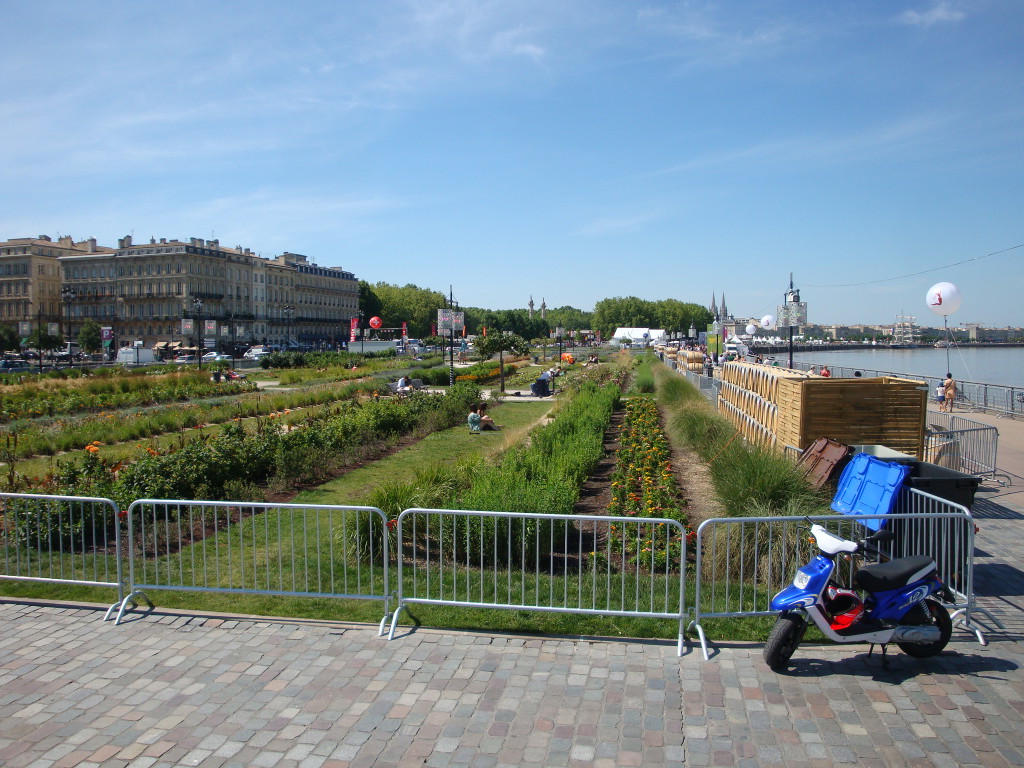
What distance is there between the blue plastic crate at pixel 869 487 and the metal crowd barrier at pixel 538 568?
5.83ft

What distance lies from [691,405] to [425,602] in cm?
1263

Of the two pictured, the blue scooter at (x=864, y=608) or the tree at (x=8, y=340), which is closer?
the blue scooter at (x=864, y=608)

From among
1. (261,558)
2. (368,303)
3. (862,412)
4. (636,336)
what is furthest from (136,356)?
(636,336)

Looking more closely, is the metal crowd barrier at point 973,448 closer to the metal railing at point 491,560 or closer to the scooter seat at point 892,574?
the metal railing at point 491,560

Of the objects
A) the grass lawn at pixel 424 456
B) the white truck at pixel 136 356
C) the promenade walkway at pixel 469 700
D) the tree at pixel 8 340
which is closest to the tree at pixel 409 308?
the tree at pixel 8 340

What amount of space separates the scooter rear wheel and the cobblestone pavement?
83 mm

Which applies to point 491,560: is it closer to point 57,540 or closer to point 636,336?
point 57,540

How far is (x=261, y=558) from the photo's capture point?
771cm

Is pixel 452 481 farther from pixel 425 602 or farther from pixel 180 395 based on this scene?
pixel 180 395

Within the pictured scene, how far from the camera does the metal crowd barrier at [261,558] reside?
612cm

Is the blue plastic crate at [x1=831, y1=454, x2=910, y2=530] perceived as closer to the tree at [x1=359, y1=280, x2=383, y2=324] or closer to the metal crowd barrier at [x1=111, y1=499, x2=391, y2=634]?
the metal crowd barrier at [x1=111, y1=499, x2=391, y2=634]

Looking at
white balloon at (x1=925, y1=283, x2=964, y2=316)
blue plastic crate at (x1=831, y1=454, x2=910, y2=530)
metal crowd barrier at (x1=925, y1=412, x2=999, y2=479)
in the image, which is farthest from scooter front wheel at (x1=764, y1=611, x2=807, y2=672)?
white balloon at (x1=925, y1=283, x2=964, y2=316)

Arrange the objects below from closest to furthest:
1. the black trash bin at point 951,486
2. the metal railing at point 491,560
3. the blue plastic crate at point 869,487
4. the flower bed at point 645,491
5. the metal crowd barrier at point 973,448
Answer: the metal railing at point 491,560 → the blue plastic crate at point 869,487 → the black trash bin at point 951,486 → the flower bed at point 645,491 → the metal crowd barrier at point 973,448

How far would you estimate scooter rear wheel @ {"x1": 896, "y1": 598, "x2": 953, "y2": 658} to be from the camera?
516cm
